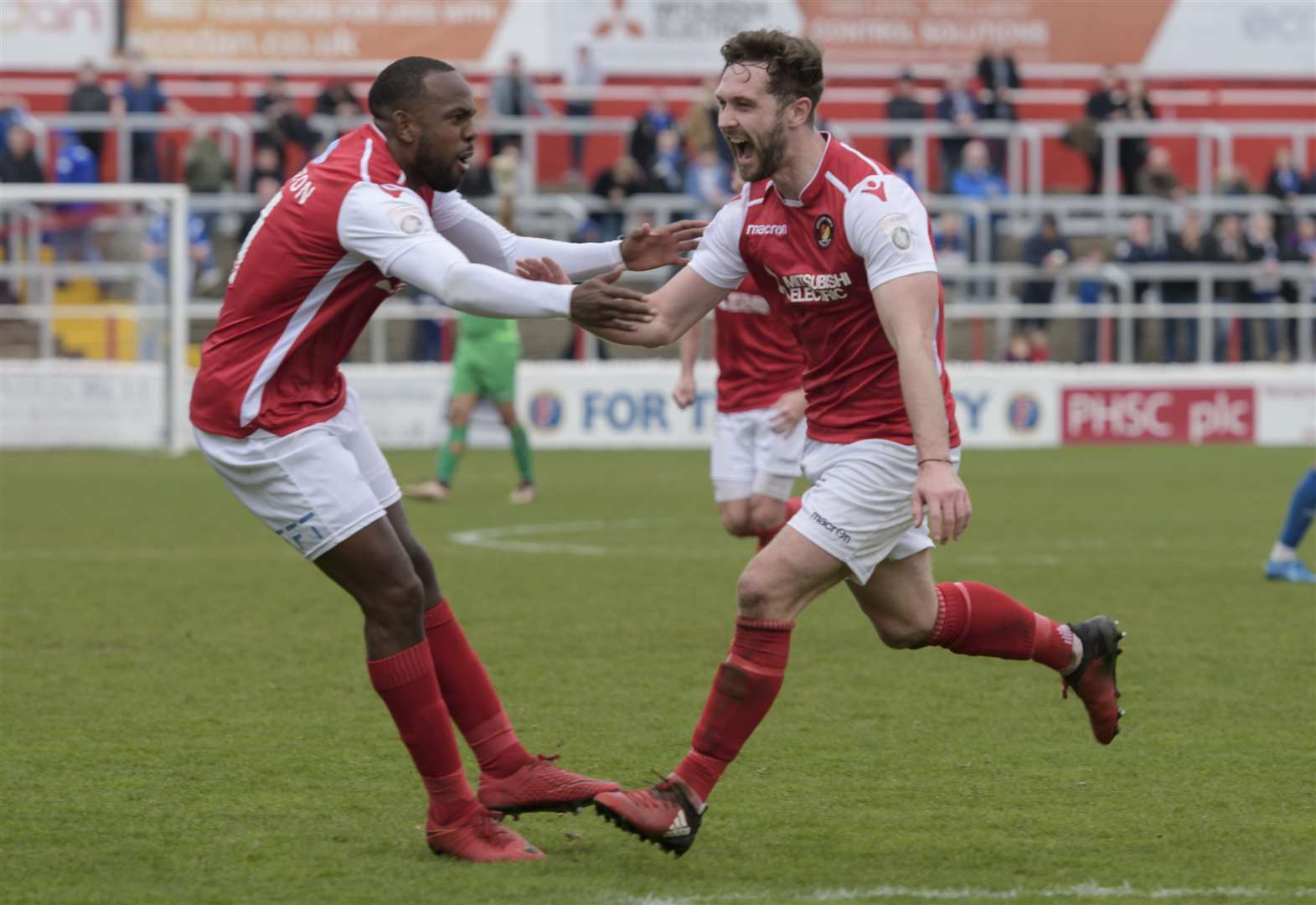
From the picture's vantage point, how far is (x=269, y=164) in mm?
24641

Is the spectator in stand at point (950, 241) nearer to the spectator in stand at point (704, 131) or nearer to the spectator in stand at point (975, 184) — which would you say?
the spectator in stand at point (975, 184)

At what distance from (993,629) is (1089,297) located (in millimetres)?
19612

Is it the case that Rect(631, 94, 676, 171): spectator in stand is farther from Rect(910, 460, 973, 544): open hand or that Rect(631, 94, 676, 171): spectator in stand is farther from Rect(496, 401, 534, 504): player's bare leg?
Rect(910, 460, 973, 544): open hand

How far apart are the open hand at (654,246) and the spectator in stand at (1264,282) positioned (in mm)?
20263

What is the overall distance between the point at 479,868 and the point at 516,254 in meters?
1.80

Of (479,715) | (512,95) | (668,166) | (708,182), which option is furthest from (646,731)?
(512,95)

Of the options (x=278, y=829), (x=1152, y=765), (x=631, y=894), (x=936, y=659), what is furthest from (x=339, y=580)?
(x=936, y=659)

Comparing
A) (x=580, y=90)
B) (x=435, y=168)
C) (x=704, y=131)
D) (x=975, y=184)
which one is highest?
(x=580, y=90)

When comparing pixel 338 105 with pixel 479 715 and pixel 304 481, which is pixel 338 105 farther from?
pixel 304 481

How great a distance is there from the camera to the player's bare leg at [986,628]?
6203 mm

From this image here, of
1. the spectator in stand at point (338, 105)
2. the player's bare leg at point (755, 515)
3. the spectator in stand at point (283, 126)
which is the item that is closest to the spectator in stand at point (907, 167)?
the spectator in stand at point (338, 105)

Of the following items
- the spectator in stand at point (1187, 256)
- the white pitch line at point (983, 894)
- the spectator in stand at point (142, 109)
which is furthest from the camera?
the spectator in stand at point (142, 109)

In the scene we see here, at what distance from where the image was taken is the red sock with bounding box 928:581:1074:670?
6359 mm

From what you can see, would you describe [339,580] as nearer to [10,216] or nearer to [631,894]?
[631,894]
